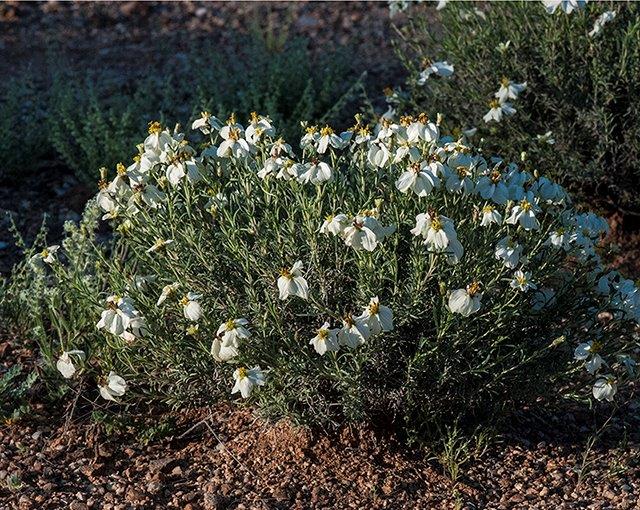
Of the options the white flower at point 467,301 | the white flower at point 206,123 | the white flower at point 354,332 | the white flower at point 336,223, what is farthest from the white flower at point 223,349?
the white flower at point 206,123

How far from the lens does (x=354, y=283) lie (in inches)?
150

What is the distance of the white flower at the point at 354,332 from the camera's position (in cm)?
340

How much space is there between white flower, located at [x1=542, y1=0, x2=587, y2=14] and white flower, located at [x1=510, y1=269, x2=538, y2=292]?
1759 millimetres

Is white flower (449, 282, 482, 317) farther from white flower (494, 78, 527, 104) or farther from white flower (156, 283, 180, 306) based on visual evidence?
white flower (494, 78, 527, 104)

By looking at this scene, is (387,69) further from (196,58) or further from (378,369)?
(378,369)

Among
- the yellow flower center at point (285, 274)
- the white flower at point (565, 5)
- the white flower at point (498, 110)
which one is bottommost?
the white flower at point (498, 110)

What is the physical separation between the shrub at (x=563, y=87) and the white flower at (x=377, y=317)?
2.01 meters

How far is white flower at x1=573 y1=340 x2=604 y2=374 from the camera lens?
3771mm

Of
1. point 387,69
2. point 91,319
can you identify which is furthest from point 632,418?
point 387,69

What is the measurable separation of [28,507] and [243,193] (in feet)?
4.22

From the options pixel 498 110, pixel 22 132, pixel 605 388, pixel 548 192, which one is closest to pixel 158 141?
pixel 548 192

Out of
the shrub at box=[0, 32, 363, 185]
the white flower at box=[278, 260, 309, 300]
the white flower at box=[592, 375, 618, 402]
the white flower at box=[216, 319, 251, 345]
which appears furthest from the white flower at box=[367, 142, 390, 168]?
the shrub at box=[0, 32, 363, 185]

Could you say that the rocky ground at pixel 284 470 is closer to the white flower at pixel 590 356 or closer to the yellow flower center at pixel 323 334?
the white flower at pixel 590 356

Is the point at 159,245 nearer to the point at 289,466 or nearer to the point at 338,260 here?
the point at 338,260
